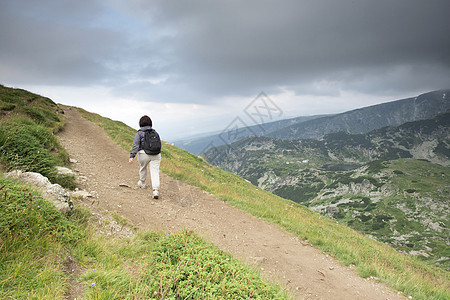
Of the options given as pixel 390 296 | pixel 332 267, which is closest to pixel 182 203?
pixel 332 267

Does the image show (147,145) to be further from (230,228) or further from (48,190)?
(230,228)

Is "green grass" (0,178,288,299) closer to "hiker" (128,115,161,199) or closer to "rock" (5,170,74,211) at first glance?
"rock" (5,170,74,211)

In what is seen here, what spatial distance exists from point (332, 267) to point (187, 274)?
6291 mm

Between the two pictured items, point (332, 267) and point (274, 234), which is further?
point (274, 234)

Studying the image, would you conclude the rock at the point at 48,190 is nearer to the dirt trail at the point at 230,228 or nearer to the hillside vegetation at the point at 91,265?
the hillside vegetation at the point at 91,265

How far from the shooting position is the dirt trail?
6.79 meters

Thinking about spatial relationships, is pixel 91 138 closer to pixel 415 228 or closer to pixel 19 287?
pixel 19 287

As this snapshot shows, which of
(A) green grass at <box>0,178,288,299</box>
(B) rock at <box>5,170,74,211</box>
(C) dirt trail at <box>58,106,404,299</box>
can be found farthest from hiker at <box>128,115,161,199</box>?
(A) green grass at <box>0,178,288,299</box>

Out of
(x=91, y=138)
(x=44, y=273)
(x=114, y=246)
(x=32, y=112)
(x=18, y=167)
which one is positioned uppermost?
(x=32, y=112)

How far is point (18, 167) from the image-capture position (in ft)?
25.6

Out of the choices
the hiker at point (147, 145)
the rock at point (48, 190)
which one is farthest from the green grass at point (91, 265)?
the hiker at point (147, 145)

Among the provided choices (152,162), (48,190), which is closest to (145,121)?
(152,162)

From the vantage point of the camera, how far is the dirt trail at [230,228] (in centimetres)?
679

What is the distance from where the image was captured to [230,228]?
9.84 meters
